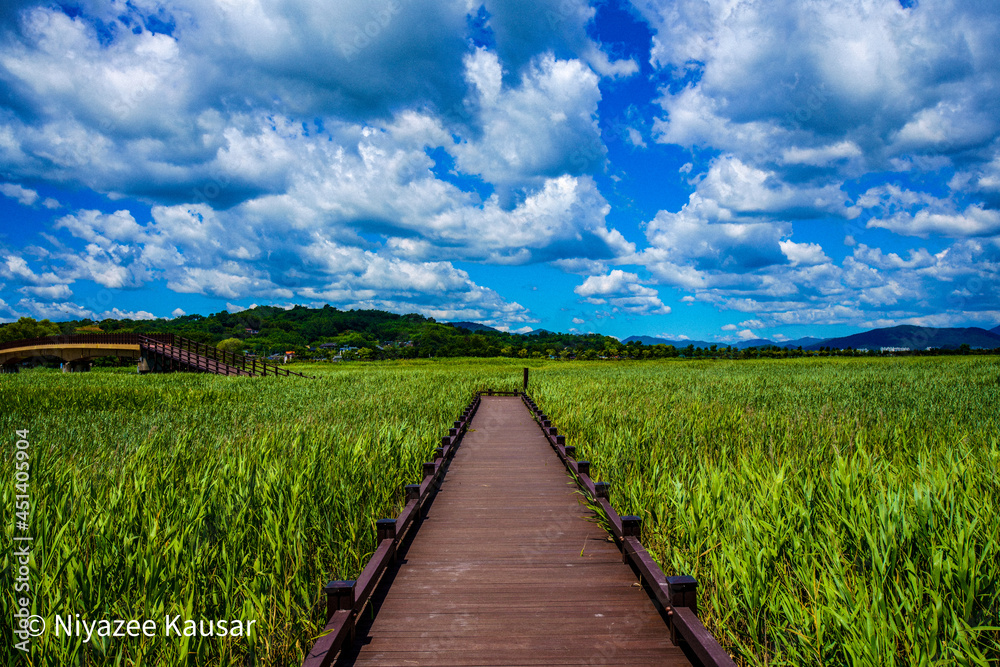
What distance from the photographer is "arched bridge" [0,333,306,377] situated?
3167 centimetres

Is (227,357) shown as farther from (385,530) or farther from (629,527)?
(629,527)

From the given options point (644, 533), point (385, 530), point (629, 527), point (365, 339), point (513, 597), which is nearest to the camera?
point (513, 597)

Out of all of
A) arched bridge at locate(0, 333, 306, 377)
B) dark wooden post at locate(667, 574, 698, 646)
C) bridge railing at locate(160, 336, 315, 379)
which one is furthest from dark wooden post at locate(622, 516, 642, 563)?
bridge railing at locate(160, 336, 315, 379)

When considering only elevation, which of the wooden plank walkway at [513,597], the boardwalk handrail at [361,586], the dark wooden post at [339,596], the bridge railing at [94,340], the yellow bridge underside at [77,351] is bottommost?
the wooden plank walkway at [513,597]

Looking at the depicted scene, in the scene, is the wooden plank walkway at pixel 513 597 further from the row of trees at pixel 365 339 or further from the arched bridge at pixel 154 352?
the row of trees at pixel 365 339

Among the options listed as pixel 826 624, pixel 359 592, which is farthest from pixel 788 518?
pixel 359 592

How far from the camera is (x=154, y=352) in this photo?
32.5 metres

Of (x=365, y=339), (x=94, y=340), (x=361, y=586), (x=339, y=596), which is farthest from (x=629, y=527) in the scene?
(x=365, y=339)

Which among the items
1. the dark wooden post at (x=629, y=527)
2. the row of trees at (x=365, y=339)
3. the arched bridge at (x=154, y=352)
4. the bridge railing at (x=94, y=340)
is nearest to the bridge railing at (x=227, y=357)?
the arched bridge at (x=154, y=352)

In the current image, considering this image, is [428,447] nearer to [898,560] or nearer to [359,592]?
[359,592]

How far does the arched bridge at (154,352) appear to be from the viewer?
104 feet

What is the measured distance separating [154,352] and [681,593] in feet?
132

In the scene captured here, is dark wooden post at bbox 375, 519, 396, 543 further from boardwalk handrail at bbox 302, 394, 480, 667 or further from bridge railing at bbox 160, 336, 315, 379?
bridge railing at bbox 160, 336, 315, 379

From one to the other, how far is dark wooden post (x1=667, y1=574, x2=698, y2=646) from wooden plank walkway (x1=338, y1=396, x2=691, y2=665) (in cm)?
10
